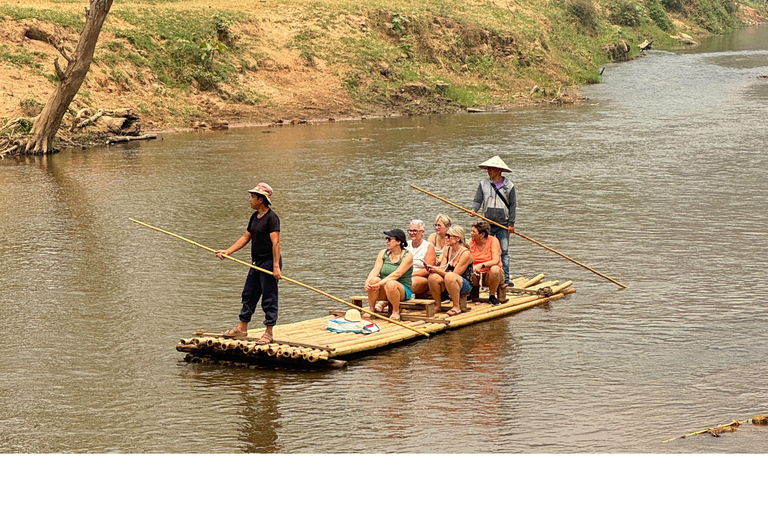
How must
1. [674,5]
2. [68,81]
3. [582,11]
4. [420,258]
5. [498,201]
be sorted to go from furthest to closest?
[674,5]
[582,11]
[68,81]
[498,201]
[420,258]

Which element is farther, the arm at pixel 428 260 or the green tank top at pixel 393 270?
the arm at pixel 428 260

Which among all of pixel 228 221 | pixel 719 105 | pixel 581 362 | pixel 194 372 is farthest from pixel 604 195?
pixel 719 105

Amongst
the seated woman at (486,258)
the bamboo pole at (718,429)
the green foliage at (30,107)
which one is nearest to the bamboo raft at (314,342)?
the seated woman at (486,258)

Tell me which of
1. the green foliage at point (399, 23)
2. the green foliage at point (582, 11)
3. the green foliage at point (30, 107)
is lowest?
the green foliage at point (30, 107)

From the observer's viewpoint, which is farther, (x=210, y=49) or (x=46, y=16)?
(x=210, y=49)

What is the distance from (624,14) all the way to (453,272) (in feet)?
217

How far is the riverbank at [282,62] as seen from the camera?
35.8 m

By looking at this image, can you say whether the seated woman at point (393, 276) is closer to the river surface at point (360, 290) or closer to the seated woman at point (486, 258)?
the river surface at point (360, 290)

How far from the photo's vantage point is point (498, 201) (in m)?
13.9

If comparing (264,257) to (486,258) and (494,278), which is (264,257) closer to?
(494,278)

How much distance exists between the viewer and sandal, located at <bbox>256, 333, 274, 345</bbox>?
10.7 m

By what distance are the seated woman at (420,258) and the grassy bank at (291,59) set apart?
→ 72.9 feet

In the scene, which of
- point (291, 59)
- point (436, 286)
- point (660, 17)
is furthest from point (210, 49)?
point (660, 17)

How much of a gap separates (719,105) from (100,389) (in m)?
33.7
